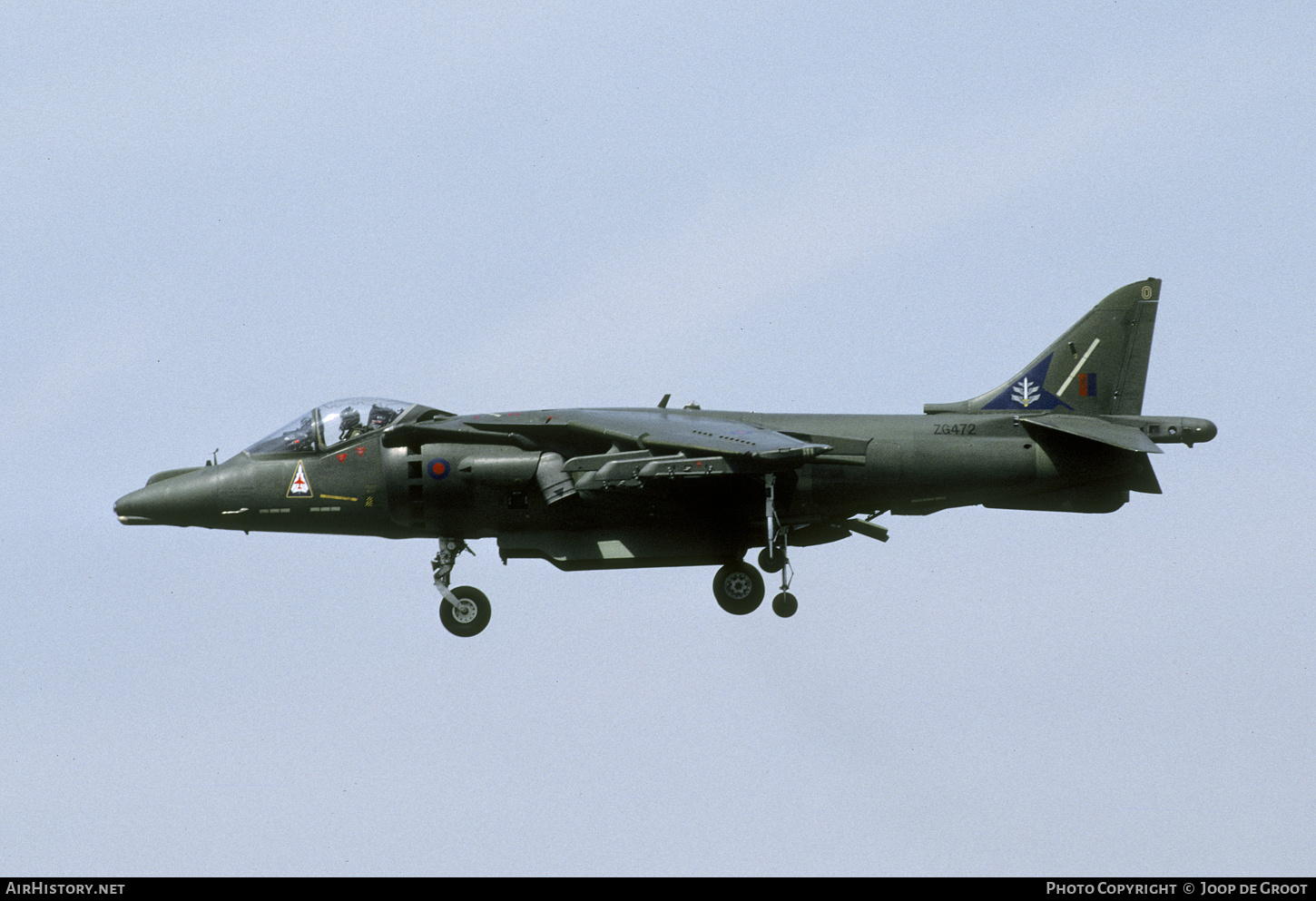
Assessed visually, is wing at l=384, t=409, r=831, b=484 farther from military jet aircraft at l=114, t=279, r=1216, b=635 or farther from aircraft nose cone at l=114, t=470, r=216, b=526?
aircraft nose cone at l=114, t=470, r=216, b=526

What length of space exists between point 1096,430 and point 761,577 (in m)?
5.90

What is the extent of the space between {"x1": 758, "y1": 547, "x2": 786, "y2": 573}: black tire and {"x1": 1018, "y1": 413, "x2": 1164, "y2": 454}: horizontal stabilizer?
15.2 ft

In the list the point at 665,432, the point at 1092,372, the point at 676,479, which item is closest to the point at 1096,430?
the point at 1092,372

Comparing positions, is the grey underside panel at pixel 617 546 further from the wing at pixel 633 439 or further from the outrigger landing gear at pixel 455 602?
the wing at pixel 633 439

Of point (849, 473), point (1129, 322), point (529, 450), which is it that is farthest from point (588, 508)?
point (1129, 322)

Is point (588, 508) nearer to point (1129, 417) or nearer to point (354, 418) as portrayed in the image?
point (354, 418)

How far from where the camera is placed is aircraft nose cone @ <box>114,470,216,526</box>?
27.1 m

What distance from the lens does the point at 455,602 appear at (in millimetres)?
27031

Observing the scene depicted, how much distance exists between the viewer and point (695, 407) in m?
27.4

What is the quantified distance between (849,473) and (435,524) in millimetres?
6732

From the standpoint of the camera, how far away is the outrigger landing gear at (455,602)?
27.0 metres

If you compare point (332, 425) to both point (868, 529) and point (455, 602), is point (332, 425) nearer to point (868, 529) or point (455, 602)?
point (455, 602)

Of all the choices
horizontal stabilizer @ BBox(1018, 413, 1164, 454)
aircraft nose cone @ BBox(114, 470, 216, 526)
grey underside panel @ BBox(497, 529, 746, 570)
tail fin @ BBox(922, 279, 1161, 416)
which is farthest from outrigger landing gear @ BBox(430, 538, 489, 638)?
horizontal stabilizer @ BBox(1018, 413, 1164, 454)
